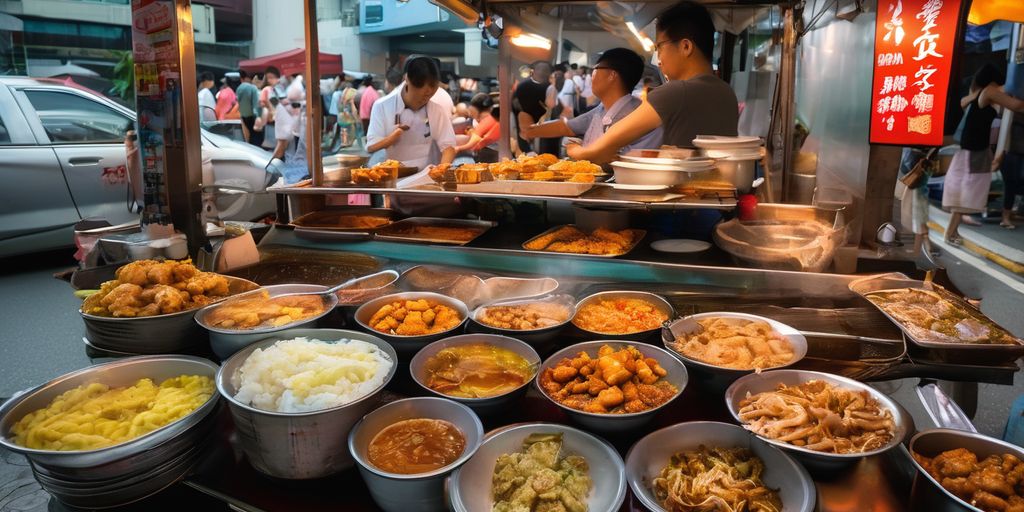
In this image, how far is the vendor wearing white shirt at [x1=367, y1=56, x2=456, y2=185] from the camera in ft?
20.3

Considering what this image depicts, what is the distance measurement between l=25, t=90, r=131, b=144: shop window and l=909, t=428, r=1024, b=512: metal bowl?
9057 millimetres

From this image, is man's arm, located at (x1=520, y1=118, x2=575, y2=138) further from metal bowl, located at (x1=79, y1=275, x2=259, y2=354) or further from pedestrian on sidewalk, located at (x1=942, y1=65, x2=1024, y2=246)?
pedestrian on sidewalk, located at (x1=942, y1=65, x2=1024, y2=246)

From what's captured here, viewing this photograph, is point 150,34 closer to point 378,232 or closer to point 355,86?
point 378,232

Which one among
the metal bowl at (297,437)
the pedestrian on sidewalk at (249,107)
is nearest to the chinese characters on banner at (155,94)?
the metal bowl at (297,437)

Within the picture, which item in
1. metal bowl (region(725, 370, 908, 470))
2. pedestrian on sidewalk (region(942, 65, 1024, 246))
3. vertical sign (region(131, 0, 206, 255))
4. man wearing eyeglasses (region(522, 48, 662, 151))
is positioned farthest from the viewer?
pedestrian on sidewalk (region(942, 65, 1024, 246))

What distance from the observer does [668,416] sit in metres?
2.01

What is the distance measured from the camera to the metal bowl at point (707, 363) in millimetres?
2010

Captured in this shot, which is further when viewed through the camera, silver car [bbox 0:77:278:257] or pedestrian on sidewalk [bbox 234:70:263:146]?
pedestrian on sidewalk [bbox 234:70:263:146]

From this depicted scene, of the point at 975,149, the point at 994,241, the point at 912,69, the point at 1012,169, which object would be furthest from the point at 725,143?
the point at 1012,169

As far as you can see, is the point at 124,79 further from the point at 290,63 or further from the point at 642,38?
the point at 642,38

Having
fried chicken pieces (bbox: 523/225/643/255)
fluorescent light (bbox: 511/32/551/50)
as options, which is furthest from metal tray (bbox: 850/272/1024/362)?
fluorescent light (bbox: 511/32/551/50)

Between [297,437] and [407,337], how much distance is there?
650 mm

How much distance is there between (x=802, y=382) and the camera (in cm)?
200

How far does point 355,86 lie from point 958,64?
18016 mm
